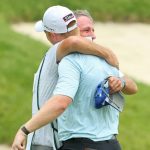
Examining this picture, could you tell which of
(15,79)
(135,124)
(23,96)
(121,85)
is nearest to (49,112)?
(121,85)

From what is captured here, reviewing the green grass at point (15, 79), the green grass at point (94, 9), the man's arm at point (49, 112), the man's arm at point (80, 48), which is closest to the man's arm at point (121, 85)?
the man's arm at point (80, 48)

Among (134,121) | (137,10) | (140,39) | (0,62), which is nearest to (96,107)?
(134,121)

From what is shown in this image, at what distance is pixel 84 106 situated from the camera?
399 centimetres

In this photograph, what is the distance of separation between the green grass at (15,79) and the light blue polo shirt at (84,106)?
130 inches

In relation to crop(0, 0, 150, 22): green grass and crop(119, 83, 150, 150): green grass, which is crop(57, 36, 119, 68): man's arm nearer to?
crop(119, 83, 150, 150): green grass

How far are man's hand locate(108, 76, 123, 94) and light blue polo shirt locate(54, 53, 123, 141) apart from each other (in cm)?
3

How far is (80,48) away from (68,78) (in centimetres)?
19

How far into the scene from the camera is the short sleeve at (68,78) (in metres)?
3.85

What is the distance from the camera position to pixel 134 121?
7641 mm

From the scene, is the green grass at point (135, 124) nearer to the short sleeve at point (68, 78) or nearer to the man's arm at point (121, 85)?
the man's arm at point (121, 85)

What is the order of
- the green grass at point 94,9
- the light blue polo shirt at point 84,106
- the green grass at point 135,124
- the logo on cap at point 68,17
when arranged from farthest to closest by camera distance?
the green grass at point 94,9 < the green grass at point 135,124 < the logo on cap at point 68,17 < the light blue polo shirt at point 84,106

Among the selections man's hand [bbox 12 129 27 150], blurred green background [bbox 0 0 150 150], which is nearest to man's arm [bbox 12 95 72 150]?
man's hand [bbox 12 129 27 150]

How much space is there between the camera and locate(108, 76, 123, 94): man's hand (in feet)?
13.1

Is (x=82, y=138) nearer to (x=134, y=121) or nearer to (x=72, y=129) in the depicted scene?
(x=72, y=129)
